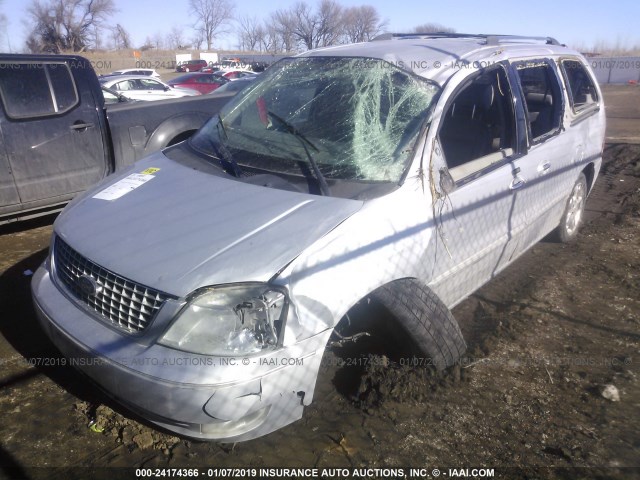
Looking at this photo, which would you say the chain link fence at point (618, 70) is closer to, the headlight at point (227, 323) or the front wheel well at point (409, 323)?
the front wheel well at point (409, 323)

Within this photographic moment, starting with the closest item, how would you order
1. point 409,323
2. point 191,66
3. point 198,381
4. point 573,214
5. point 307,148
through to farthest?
point 198,381, point 409,323, point 307,148, point 573,214, point 191,66

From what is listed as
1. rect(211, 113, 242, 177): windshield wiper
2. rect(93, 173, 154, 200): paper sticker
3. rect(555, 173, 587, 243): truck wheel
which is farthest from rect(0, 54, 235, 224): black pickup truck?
rect(555, 173, 587, 243): truck wheel

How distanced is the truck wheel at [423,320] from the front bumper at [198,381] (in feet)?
1.65

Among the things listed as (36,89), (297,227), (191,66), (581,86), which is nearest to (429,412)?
(297,227)

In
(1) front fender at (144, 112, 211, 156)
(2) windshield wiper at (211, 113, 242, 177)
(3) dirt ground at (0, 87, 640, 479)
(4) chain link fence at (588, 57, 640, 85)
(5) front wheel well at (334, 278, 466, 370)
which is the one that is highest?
(2) windshield wiper at (211, 113, 242, 177)

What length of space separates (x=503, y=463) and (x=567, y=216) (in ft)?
10.7

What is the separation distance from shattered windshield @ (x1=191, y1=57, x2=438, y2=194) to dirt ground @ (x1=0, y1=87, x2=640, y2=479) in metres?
0.85

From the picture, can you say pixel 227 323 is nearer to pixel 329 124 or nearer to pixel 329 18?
pixel 329 124

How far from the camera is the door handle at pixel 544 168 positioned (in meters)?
4.03

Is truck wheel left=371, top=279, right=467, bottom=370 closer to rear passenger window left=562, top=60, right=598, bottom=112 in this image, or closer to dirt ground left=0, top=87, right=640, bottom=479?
dirt ground left=0, top=87, right=640, bottom=479

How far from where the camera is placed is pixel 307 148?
3131 mm

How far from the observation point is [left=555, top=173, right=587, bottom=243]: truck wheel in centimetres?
513

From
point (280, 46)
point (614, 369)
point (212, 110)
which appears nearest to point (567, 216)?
point (614, 369)

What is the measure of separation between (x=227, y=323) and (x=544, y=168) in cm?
288
